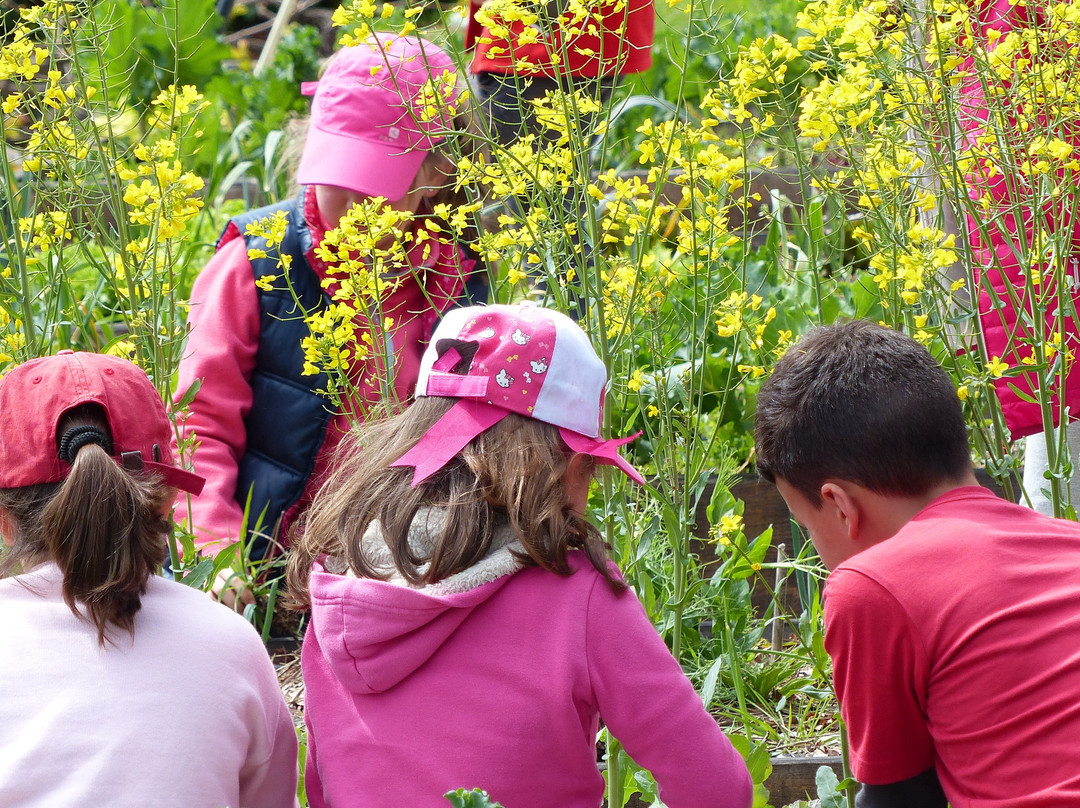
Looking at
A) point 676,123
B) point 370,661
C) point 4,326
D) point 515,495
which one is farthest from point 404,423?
point 4,326

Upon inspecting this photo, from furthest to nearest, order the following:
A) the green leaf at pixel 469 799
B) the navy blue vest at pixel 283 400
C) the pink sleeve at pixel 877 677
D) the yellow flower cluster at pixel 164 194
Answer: the navy blue vest at pixel 283 400, the yellow flower cluster at pixel 164 194, the pink sleeve at pixel 877 677, the green leaf at pixel 469 799

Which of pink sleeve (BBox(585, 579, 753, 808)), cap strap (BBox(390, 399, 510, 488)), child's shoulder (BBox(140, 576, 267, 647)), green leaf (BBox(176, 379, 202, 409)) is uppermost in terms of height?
cap strap (BBox(390, 399, 510, 488))

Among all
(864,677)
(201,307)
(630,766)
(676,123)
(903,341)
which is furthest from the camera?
(201,307)

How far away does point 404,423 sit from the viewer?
1578 millimetres

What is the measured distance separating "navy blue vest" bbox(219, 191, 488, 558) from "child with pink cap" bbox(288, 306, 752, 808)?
1.11 meters

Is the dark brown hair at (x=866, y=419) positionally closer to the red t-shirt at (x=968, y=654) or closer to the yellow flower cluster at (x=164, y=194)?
the red t-shirt at (x=968, y=654)

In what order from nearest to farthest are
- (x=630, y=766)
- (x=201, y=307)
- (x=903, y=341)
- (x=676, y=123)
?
(x=903, y=341) → (x=676, y=123) → (x=630, y=766) → (x=201, y=307)

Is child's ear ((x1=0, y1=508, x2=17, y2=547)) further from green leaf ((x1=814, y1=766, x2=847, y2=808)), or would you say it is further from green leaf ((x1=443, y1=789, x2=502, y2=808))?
green leaf ((x1=814, y1=766, x2=847, y2=808))

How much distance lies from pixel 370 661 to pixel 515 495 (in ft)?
0.86

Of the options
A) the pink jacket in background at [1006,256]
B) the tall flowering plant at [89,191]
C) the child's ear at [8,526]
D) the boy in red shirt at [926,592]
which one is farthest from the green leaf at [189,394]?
the pink jacket in background at [1006,256]

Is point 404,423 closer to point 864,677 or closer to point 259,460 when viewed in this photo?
point 864,677

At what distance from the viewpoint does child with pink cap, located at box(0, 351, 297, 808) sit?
1.39 m

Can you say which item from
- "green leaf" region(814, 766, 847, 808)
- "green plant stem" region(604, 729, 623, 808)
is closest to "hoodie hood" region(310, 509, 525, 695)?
"green plant stem" region(604, 729, 623, 808)

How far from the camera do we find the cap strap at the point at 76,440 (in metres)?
1.47
